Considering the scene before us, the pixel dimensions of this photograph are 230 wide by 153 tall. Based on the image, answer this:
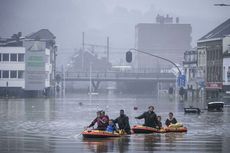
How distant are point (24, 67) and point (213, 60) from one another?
143 feet

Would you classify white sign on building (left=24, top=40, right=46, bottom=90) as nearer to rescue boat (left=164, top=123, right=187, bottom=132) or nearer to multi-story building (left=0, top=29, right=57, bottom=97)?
multi-story building (left=0, top=29, right=57, bottom=97)

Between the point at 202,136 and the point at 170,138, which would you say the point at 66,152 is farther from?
the point at 202,136

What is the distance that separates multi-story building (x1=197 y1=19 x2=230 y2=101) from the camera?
117938 mm

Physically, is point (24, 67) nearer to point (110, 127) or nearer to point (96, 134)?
point (110, 127)

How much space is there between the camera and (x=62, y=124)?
5272 centimetres

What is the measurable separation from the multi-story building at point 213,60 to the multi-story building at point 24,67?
37055 millimetres

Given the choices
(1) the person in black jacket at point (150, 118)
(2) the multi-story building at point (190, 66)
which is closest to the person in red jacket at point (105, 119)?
(1) the person in black jacket at point (150, 118)

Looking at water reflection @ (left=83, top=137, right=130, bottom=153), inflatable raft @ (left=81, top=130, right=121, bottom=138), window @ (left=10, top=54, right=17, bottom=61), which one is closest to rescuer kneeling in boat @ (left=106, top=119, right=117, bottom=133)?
inflatable raft @ (left=81, top=130, right=121, bottom=138)

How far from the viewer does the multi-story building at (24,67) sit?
488ft

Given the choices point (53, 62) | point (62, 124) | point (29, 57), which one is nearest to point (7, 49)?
point (29, 57)

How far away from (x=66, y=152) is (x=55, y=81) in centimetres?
14904

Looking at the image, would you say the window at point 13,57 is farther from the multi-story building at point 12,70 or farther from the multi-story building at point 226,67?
the multi-story building at point 226,67

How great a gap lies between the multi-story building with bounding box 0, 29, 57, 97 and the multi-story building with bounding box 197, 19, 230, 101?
37.1 m

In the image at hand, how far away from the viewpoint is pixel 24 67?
150875mm
